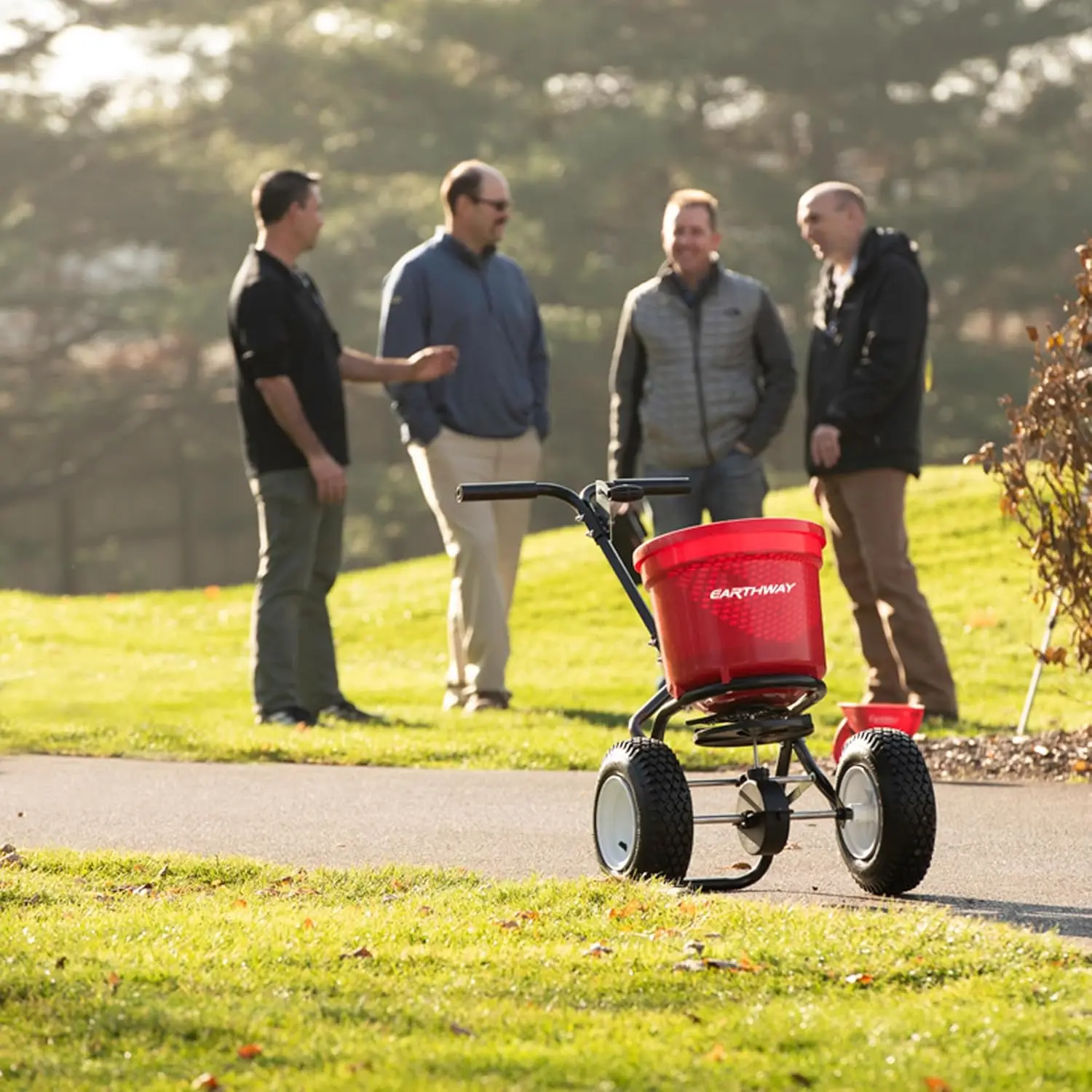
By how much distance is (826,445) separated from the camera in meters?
9.86

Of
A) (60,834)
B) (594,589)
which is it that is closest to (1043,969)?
(60,834)

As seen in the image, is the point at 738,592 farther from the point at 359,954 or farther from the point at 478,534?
the point at 478,534

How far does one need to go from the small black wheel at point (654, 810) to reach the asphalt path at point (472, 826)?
37 cm

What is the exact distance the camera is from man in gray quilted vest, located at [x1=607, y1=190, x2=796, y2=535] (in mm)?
10227

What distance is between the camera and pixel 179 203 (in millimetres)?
33781

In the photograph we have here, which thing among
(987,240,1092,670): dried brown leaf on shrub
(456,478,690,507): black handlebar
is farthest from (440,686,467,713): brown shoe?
(456,478,690,507): black handlebar

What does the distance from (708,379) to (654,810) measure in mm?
4969

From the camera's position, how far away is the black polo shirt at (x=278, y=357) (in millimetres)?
9945

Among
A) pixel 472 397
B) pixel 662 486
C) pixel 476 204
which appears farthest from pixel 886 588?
pixel 662 486

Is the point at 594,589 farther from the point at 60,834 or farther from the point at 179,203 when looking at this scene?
the point at 179,203

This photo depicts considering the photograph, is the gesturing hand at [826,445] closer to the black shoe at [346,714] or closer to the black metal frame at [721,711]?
the black shoe at [346,714]

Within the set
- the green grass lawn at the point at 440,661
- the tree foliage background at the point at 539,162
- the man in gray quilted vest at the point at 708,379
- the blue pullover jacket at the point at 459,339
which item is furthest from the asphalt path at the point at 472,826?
the tree foliage background at the point at 539,162

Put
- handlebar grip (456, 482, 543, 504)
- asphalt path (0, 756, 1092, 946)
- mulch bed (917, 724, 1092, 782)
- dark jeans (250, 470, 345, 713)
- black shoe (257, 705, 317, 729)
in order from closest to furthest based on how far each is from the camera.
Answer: handlebar grip (456, 482, 543, 504)
asphalt path (0, 756, 1092, 946)
mulch bed (917, 724, 1092, 782)
dark jeans (250, 470, 345, 713)
black shoe (257, 705, 317, 729)

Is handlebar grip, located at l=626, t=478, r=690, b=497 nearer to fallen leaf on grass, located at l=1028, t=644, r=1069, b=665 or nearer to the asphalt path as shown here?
the asphalt path
